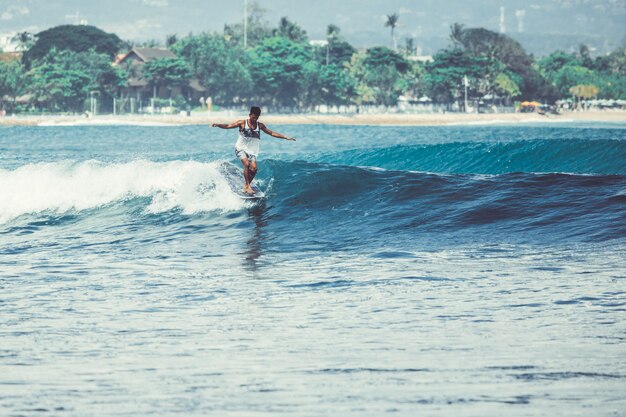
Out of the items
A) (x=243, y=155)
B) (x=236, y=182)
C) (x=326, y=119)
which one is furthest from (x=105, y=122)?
(x=243, y=155)

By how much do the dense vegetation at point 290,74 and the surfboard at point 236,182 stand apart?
105124 millimetres

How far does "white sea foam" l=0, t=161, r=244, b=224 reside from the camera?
17250 mm

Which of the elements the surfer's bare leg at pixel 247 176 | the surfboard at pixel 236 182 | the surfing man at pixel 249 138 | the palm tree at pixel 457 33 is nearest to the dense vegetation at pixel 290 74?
the palm tree at pixel 457 33

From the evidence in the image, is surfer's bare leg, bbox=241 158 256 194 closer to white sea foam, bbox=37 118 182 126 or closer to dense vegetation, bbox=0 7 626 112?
white sea foam, bbox=37 118 182 126

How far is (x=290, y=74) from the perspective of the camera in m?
132

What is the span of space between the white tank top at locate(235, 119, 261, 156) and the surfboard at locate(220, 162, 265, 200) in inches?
41.0

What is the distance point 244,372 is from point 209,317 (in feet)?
6.21

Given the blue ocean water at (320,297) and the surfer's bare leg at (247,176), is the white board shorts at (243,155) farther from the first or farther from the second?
the blue ocean water at (320,297)

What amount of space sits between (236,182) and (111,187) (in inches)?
130

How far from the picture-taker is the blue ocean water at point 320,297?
20.4 feet

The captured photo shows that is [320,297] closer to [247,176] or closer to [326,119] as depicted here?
[247,176]

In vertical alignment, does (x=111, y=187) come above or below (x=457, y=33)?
below

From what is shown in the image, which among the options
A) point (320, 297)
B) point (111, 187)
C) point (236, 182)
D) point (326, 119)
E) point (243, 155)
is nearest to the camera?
point (320, 297)

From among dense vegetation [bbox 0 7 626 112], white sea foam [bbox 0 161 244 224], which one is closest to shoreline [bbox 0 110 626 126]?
dense vegetation [bbox 0 7 626 112]
